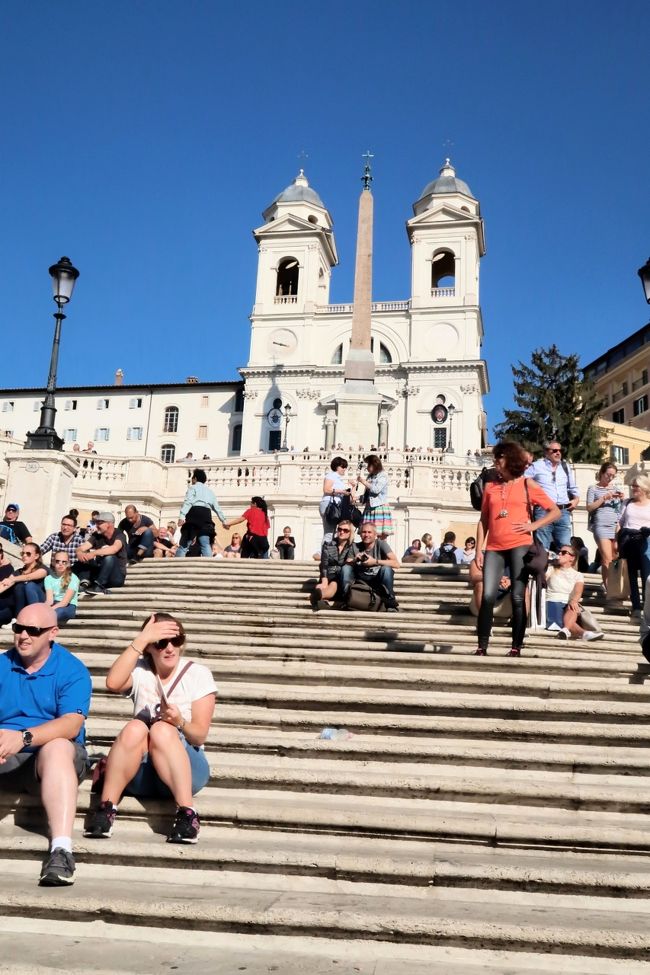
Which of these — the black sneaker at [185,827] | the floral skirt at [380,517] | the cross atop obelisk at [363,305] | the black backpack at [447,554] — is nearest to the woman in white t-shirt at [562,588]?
the floral skirt at [380,517]

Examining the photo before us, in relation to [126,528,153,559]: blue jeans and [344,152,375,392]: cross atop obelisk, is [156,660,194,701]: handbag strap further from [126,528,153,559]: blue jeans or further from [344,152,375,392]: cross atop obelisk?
[344,152,375,392]: cross atop obelisk

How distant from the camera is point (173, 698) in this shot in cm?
487

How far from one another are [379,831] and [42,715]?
190cm

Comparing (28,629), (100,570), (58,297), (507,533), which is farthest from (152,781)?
(58,297)

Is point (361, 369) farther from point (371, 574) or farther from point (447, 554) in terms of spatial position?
point (371, 574)

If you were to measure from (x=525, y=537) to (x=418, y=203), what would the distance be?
5694 cm

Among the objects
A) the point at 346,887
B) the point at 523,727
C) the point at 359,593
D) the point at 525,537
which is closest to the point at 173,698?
the point at 346,887

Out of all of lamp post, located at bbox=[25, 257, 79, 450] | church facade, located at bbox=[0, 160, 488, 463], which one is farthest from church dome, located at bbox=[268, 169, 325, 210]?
lamp post, located at bbox=[25, 257, 79, 450]

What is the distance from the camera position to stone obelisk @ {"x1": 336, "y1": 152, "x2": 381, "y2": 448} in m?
29.9

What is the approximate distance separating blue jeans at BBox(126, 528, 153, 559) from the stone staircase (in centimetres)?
655

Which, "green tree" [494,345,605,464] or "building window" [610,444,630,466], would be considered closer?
"green tree" [494,345,605,464]

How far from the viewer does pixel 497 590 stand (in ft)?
23.8

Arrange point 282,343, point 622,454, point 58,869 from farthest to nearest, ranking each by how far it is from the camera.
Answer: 1. point 282,343
2. point 622,454
3. point 58,869

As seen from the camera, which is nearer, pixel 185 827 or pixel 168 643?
pixel 185 827
